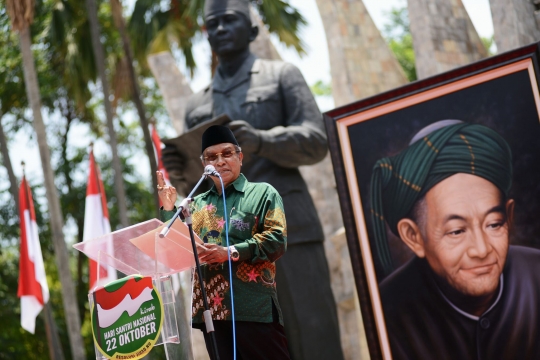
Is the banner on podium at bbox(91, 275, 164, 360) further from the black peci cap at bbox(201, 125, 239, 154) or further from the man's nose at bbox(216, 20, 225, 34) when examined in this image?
Answer: the man's nose at bbox(216, 20, 225, 34)

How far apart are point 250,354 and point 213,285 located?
36cm

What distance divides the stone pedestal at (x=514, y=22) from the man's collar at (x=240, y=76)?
2.01 m

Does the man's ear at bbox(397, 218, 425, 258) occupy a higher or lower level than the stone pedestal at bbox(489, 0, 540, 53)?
lower

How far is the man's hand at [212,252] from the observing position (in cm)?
368

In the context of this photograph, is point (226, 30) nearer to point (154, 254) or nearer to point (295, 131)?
point (295, 131)

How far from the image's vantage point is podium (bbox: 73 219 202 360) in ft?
12.3

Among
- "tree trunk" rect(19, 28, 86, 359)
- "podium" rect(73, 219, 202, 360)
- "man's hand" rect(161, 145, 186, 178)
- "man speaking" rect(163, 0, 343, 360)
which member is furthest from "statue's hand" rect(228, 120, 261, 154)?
"tree trunk" rect(19, 28, 86, 359)

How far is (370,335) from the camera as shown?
18.8ft

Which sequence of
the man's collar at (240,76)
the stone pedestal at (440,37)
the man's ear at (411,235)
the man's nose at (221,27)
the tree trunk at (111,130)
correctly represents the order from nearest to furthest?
the man's ear at (411,235) < the man's nose at (221,27) < the man's collar at (240,76) < the stone pedestal at (440,37) < the tree trunk at (111,130)

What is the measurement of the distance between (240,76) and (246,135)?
3.12 feet

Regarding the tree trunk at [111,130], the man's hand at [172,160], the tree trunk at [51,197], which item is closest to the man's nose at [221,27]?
the man's hand at [172,160]

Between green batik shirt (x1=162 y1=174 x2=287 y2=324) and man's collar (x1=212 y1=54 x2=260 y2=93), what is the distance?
2.57 m

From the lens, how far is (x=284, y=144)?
6.05m

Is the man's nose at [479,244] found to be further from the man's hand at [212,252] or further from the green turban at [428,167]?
the man's hand at [212,252]
